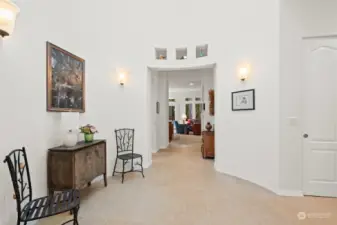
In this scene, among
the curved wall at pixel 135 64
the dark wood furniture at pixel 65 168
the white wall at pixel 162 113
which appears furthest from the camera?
the white wall at pixel 162 113

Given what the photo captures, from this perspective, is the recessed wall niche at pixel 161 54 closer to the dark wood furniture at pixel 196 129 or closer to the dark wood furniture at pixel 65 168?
the dark wood furniture at pixel 65 168

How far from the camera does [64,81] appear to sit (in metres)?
3.33

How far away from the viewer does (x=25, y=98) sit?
2.53 m

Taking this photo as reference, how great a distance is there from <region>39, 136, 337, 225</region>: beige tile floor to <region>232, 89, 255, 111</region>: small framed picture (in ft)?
4.63

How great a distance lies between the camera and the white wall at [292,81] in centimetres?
344

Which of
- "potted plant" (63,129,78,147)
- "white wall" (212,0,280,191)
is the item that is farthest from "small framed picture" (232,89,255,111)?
"potted plant" (63,129,78,147)

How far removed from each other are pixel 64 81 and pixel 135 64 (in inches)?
80.5

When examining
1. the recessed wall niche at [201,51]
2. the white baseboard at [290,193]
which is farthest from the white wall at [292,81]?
the recessed wall niche at [201,51]

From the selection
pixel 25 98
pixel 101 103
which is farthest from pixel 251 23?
pixel 25 98

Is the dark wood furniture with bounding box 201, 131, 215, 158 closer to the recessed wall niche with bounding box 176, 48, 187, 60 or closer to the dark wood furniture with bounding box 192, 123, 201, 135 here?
the recessed wall niche with bounding box 176, 48, 187, 60

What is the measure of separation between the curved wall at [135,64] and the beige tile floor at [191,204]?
48 centimetres

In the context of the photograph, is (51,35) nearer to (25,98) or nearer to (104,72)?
(25,98)

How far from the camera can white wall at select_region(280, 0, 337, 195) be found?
3.44 metres

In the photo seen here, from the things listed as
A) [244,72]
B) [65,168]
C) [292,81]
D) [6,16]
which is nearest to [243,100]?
[244,72]
